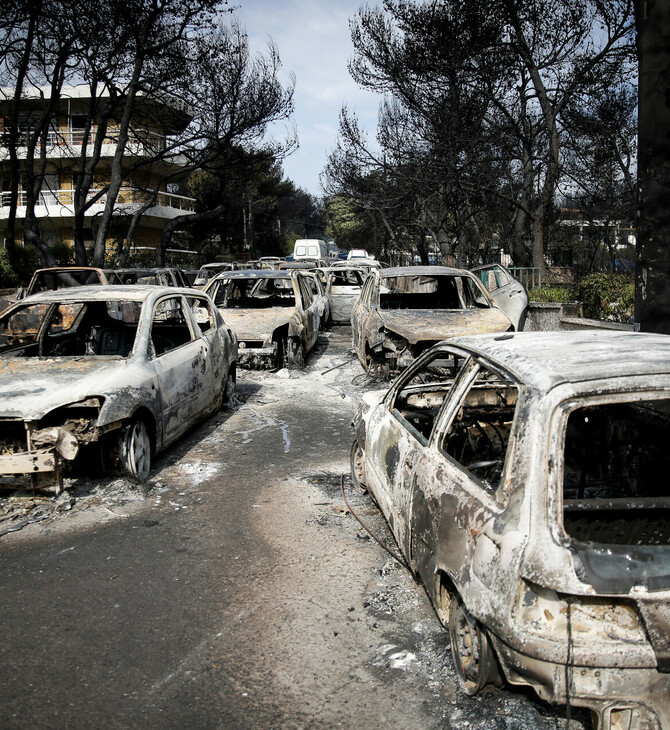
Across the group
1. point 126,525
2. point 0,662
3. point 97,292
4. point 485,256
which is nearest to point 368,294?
point 97,292

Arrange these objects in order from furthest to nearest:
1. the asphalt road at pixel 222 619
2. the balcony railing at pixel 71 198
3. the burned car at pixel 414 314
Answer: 1. the balcony railing at pixel 71 198
2. the burned car at pixel 414 314
3. the asphalt road at pixel 222 619

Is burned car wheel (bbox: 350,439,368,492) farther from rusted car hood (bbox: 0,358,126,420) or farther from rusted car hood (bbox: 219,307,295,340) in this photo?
rusted car hood (bbox: 219,307,295,340)

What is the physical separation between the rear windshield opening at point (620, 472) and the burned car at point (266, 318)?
7.67 metres

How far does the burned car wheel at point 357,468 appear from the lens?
5.41 meters

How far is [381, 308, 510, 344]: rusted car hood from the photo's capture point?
890cm

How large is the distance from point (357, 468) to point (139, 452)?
184 cm

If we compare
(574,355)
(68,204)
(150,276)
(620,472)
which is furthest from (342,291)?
(68,204)

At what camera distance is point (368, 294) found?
37.9 feet

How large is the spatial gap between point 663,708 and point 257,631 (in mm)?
1920

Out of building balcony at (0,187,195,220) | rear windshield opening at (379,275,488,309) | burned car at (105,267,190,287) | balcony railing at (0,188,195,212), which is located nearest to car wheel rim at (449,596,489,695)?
rear windshield opening at (379,275,488,309)

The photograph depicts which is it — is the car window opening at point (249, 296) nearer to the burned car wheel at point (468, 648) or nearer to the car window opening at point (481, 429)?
the car window opening at point (481, 429)

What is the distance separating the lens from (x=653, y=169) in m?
5.16

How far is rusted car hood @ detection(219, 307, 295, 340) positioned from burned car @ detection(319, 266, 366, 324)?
7390 mm

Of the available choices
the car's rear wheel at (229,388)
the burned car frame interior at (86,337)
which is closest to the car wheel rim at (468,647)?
the burned car frame interior at (86,337)
